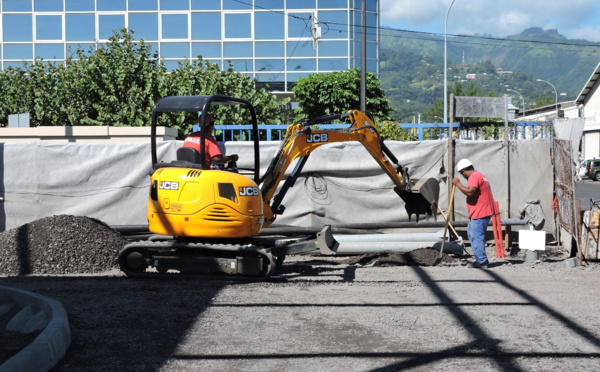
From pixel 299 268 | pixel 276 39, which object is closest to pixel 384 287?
pixel 299 268

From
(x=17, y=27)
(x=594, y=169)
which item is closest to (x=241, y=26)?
(x=17, y=27)

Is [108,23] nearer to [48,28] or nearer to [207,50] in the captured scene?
[48,28]

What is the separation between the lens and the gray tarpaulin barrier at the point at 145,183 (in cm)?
1536

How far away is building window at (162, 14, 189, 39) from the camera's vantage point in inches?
1658

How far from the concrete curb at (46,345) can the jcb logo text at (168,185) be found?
2934 millimetres

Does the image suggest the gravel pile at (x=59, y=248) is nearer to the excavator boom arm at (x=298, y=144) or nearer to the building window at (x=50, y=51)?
the excavator boom arm at (x=298, y=144)

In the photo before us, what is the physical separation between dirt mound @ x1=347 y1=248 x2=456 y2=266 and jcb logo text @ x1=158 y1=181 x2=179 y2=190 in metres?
3.67

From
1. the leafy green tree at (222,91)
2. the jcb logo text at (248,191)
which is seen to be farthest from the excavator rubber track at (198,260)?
the leafy green tree at (222,91)

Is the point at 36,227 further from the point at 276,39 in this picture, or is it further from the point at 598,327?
the point at 276,39

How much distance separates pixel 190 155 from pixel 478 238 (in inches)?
190

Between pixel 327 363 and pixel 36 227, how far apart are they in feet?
24.2

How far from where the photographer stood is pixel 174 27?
42.2 metres

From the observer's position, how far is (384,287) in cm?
1055

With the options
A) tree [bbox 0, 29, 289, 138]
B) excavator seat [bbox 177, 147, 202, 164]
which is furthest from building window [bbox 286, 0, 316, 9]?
excavator seat [bbox 177, 147, 202, 164]
